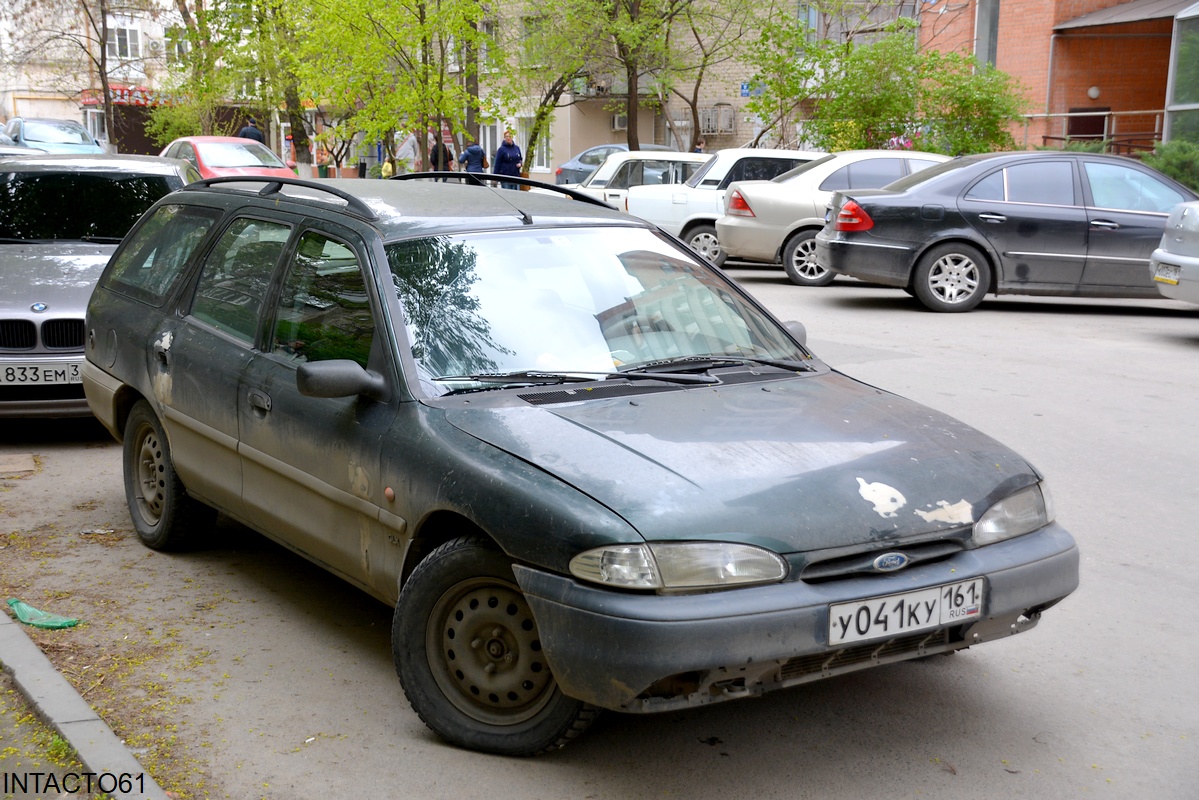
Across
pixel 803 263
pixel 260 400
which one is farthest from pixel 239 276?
pixel 803 263

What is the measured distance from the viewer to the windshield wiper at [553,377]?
4195 mm

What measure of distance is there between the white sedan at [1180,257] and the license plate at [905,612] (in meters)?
8.87

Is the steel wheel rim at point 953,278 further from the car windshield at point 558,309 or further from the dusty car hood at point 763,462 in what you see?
the dusty car hood at point 763,462

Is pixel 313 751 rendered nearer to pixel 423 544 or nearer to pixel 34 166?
pixel 423 544

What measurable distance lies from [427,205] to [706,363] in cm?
121

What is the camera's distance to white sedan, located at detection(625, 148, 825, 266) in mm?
17312

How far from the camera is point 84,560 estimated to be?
18.6ft

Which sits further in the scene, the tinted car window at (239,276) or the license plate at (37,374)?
the license plate at (37,374)

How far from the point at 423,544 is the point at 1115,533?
3529mm

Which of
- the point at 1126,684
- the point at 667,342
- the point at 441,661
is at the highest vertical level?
the point at 667,342

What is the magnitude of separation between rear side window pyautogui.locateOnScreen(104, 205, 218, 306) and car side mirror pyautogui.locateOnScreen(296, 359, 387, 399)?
5.79ft

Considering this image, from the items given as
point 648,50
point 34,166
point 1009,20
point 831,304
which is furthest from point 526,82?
point 34,166

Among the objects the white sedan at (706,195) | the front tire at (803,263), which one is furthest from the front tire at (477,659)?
the white sedan at (706,195)

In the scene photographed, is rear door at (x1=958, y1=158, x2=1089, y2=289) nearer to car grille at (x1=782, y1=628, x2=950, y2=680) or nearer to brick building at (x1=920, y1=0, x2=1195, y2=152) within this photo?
car grille at (x1=782, y1=628, x2=950, y2=680)
